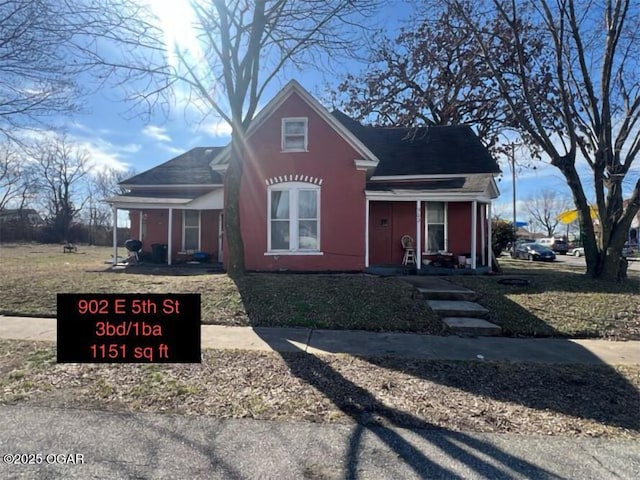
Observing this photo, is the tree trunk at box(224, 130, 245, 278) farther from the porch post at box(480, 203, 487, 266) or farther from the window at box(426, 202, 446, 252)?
the porch post at box(480, 203, 487, 266)

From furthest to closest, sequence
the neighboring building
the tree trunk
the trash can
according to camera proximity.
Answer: the neighboring building → the trash can → the tree trunk

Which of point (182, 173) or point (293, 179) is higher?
point (182, 173)

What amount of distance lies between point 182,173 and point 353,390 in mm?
15435

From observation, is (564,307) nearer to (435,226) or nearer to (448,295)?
(448,295)

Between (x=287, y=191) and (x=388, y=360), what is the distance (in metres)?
7.75

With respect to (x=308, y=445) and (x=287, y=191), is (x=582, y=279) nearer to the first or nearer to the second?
(x=287, y=191)

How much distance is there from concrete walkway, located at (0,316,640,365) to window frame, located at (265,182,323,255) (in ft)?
17.2

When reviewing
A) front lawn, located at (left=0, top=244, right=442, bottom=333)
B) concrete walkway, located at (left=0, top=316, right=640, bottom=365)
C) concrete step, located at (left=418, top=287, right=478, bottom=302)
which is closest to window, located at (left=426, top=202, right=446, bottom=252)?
front lawn, located at (left=0, top=244, right=442, bottom=333)

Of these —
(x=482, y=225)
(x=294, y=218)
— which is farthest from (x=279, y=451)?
(x=482, y=225)

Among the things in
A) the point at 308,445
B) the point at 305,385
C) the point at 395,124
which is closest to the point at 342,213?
the point at 305,385

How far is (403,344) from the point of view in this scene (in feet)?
19.6

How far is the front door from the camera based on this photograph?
13.7 m

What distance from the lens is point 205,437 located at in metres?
3.21

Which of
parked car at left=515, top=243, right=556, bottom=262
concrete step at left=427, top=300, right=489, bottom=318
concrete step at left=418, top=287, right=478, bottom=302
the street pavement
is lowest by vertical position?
the street pavement
